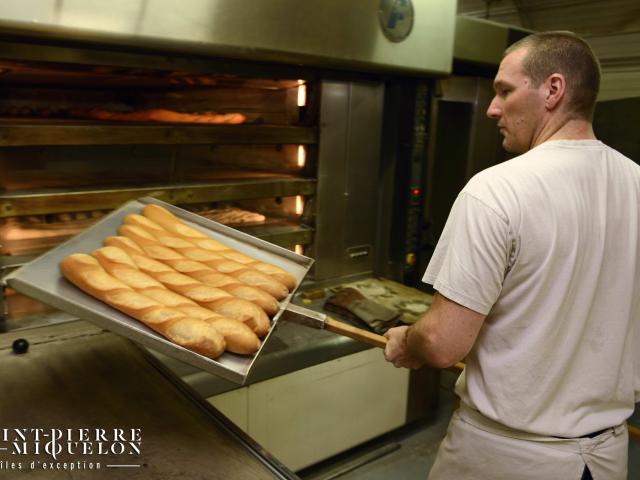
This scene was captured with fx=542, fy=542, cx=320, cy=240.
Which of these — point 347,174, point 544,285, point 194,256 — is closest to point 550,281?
Answer: point 544,285

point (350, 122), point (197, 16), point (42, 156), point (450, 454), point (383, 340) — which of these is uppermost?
point (197, 16)

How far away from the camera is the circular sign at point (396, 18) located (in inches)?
91.8

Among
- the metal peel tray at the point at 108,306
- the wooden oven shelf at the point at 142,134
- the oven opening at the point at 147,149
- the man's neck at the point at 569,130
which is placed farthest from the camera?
the oven opening at the point at 147,149

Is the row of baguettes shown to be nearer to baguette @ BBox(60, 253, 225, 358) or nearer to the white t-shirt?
baguette @ BBox(60, 253, 225, 358)

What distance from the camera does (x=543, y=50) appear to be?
1175 mm

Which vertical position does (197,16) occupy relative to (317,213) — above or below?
above

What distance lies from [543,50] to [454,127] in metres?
2.18

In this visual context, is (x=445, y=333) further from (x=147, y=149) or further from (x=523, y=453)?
(x=147, y=149)

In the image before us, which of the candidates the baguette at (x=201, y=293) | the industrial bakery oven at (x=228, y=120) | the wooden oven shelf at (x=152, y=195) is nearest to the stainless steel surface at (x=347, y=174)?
the industrial bakery oven at (x=228, y=120)

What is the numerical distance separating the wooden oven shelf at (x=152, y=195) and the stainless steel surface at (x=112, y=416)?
439mm

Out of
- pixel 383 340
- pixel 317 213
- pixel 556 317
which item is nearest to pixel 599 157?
pixel 556 317

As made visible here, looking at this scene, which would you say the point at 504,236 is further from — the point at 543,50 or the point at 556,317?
the point at 543,50

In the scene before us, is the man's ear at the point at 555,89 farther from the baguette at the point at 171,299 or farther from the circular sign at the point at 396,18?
the circular sign at the point at 396,18

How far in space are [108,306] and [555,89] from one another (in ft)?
3.68
